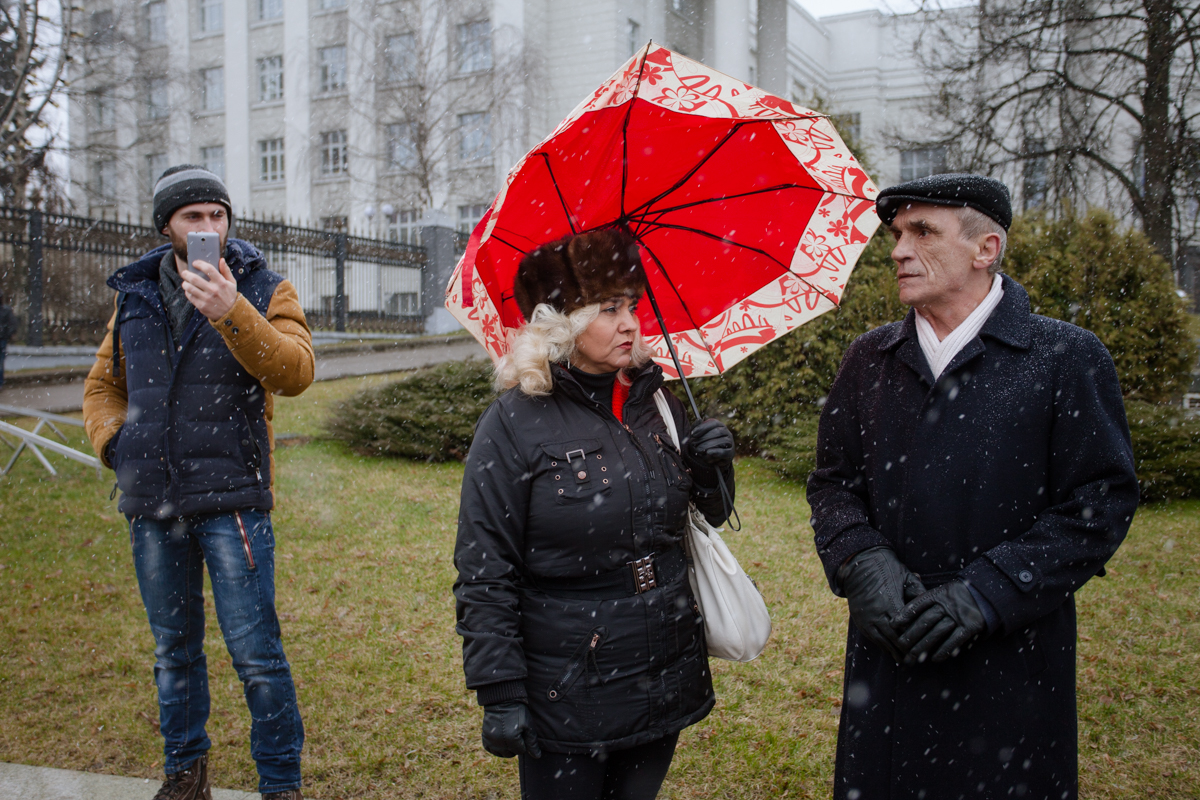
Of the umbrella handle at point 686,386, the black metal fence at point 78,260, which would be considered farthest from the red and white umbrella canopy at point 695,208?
the black metal fence at point 78,260

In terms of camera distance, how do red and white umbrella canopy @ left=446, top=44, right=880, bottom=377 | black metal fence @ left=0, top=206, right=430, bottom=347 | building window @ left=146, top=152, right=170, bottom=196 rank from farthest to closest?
building window @ left=146, top=152, right=170, bottom=196, black metal fence @ left=0, top=206, right=430, bottom=347, red and white umbrella canopy @ left=446, top=44, right=880, bottom=377

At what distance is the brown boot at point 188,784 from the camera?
10.7 ft

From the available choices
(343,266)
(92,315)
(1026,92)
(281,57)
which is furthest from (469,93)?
(1026,92)

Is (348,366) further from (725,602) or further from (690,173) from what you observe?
(725,602)

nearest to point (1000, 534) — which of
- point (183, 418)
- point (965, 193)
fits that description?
point (965, 193)

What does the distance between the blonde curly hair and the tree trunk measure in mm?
13799

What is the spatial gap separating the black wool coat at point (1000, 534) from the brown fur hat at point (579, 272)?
32.8 inches

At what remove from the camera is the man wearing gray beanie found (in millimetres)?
3107

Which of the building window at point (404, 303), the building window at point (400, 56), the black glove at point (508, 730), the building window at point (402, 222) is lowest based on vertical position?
the black glove at point (508, 730)

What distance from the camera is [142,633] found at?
5.49m

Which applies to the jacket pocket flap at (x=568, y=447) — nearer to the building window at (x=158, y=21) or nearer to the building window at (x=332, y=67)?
the building window at (x=332, y=67)

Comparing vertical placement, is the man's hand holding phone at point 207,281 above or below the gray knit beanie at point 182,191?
below

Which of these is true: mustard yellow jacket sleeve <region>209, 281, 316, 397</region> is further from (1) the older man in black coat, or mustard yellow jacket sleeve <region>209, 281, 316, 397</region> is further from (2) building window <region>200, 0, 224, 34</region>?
(2) building window <region>200, 0, 224, 34</region>

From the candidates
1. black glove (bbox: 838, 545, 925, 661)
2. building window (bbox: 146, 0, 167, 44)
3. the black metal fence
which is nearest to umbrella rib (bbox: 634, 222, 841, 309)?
black glove (bbox: 838, 545, 925, 661)
